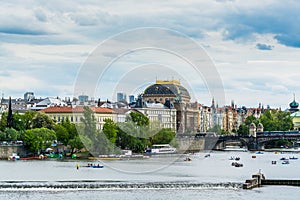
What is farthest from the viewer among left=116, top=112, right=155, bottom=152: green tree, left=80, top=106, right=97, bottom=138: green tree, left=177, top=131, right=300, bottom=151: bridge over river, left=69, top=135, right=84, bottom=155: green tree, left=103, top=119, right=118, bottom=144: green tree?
left=177, top=131, right=300, bottom=151: bridge over river

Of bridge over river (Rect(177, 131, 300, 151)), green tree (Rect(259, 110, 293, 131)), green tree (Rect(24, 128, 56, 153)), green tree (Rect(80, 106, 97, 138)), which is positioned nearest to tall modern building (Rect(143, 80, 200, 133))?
green tree (Rect(259, 110, 293, 131))

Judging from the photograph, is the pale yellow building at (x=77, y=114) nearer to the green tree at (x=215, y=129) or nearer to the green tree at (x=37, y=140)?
the green tree at (x=37, y=140)

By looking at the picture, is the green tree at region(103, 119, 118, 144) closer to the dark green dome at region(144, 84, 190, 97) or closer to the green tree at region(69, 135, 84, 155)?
the green tree at region(69, 135, 84, 155)

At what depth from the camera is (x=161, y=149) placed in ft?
300

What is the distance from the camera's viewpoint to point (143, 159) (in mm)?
81438

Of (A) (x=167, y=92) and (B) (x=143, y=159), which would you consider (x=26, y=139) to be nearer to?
(B) (x=143, y=159)

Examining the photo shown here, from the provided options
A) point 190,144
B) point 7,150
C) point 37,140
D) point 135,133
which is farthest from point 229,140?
point 7,150

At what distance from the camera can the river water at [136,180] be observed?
4850cm

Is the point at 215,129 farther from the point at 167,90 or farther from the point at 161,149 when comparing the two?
the point at 161,149

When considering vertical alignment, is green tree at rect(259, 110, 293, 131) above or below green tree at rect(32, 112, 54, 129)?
above

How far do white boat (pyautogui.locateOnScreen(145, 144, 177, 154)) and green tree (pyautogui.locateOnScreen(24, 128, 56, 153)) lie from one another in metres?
11.6

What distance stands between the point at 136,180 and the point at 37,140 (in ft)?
93.1

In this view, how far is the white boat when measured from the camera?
90.9 m

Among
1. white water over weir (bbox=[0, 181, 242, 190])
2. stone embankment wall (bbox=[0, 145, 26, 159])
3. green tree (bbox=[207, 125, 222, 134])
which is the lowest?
white water over weir (bbox=[0, 181, 242, 190])
